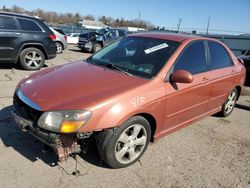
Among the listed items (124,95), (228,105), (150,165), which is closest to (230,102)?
(228,105)

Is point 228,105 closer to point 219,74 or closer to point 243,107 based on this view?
point 219,74

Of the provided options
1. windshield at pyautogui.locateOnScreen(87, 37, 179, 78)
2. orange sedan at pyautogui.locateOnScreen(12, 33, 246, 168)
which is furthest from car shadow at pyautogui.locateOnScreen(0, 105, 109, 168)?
windshield at pyautogui.locateOnScreen(87, 37, 179, 78)

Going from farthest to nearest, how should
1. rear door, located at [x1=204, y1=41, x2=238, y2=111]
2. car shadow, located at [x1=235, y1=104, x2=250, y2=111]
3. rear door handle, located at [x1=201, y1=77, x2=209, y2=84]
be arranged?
car shadow, located at [x1=235, y1=104, x2=250, y2=111], rear door, located at [x1=204, y1=41, x2=238, y2=111], rear door handle, located at [x1=201, y1=77, x2=209, y2=84]

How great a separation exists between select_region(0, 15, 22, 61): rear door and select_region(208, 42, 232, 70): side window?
5978mm

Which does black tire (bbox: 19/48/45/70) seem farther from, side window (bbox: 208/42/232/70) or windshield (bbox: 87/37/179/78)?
side window (bbox: 208/42/232/70)

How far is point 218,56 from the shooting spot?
5.09m

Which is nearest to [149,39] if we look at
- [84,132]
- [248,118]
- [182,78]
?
[182,78]

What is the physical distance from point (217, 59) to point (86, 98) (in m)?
2.85

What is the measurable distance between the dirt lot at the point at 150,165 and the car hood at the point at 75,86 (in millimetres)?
805

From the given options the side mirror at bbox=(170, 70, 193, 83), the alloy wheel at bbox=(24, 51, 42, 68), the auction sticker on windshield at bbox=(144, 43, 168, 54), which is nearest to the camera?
the side mirror at bbox=(170, 70, 193, 83)

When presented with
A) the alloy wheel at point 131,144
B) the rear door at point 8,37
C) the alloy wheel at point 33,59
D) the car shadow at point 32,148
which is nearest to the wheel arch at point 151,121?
the alloy wheel at point 131,144

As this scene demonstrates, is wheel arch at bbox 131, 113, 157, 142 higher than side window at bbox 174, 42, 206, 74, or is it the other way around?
side window at bbox 174, 42, 206, 74

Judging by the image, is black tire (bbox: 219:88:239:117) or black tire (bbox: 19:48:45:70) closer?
black tire (bbox: 219:88:239:117)

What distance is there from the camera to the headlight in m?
3.01
